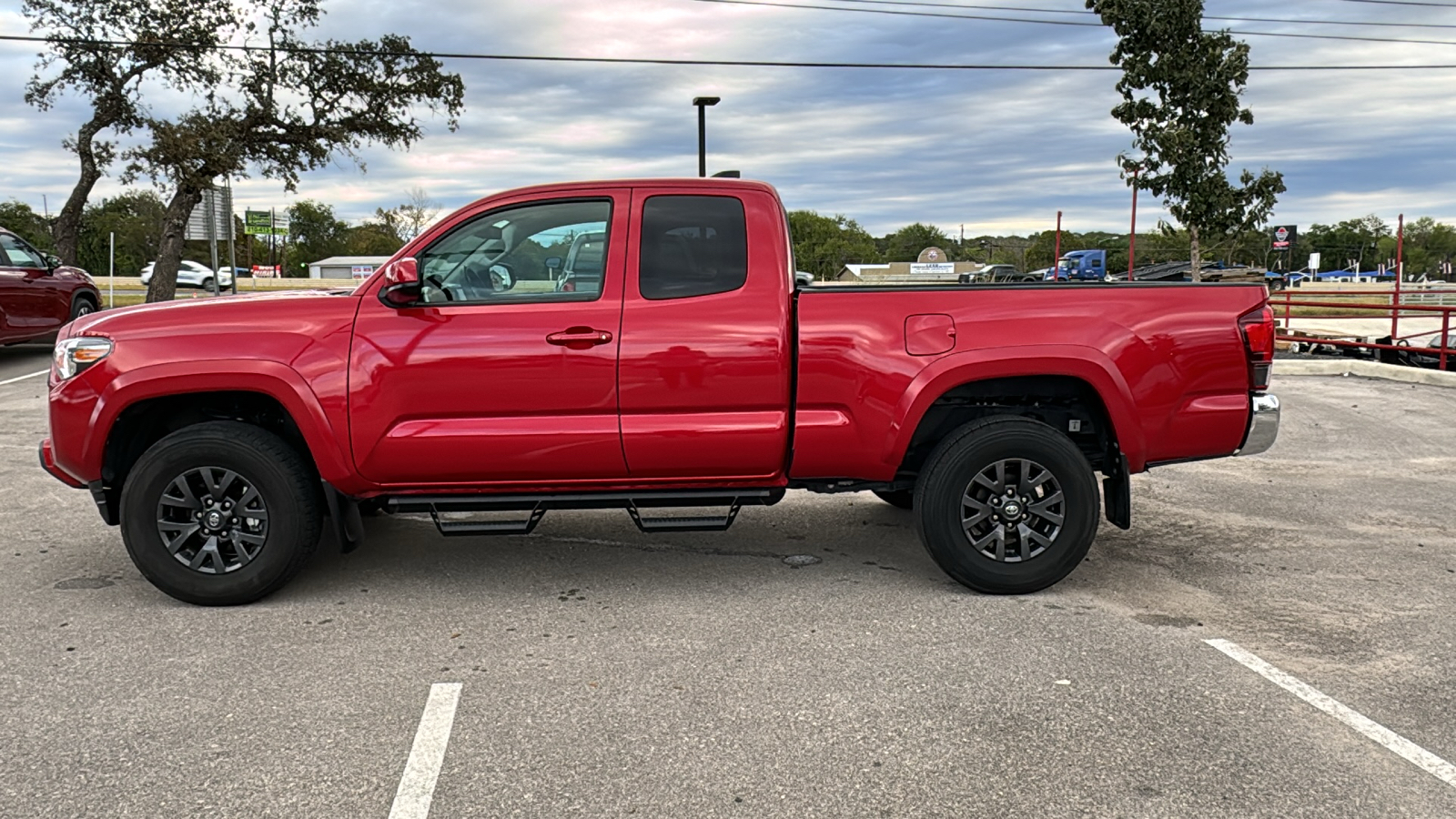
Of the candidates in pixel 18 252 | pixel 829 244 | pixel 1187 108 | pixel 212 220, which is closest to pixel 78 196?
pixel 212 220

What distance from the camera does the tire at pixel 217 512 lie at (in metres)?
4.82

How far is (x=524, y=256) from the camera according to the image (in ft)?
16.6

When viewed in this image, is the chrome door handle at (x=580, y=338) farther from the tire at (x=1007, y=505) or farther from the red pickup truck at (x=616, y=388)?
the tire at (x=1007, y=505)

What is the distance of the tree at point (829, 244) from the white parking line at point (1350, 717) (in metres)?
86.3

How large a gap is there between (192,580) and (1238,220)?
17.2 meters

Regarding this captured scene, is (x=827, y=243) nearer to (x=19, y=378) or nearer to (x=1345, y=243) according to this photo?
(x=1345, y=243)

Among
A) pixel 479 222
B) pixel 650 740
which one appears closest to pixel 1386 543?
pixel 650 740

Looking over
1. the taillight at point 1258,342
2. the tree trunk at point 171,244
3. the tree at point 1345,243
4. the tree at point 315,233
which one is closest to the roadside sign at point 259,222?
the tree trunk at point 171,244

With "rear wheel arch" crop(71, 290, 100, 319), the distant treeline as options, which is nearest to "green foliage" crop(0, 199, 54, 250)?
the distant treeline

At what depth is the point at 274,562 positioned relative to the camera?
16.0 ft

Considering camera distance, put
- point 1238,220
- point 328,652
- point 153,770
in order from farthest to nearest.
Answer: point 1238,220 < point 328,652 < point 153,770

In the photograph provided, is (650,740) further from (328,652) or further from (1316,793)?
(1316,793)

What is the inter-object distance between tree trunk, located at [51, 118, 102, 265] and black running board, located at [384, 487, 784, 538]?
98.8 feet

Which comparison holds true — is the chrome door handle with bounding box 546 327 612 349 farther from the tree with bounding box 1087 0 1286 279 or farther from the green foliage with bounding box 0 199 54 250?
the green foliage with bounding box 0 199 54 250
